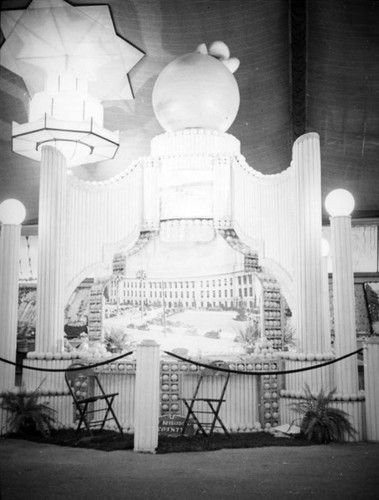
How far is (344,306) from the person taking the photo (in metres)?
7.97

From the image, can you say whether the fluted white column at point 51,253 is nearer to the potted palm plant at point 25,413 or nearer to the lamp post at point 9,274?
the lamp post at point 9,274

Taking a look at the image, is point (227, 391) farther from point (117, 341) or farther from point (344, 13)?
point (344, 13)

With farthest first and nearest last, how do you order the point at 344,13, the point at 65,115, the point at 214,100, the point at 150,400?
the point at 344,13
the point at 65,115
the point at 214,100
the point at 150,400

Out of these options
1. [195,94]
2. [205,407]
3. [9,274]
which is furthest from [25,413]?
[195,94]

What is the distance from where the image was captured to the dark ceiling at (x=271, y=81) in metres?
12.1

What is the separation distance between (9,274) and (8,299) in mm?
340

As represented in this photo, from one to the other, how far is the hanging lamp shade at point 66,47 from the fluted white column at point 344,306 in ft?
20.5

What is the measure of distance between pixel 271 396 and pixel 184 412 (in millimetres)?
1155

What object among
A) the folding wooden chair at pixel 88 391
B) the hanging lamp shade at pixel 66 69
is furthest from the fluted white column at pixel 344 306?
the hanging lamp shade at pixel 66 69

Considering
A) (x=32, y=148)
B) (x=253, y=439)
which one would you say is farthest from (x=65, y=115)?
(x=253, y=439)

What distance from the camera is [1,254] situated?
339 inches

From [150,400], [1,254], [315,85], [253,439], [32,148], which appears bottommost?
[253,439]

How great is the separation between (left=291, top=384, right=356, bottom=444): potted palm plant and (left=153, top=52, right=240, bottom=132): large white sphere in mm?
4310

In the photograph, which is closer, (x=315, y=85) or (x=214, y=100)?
(x=214, y=100)
